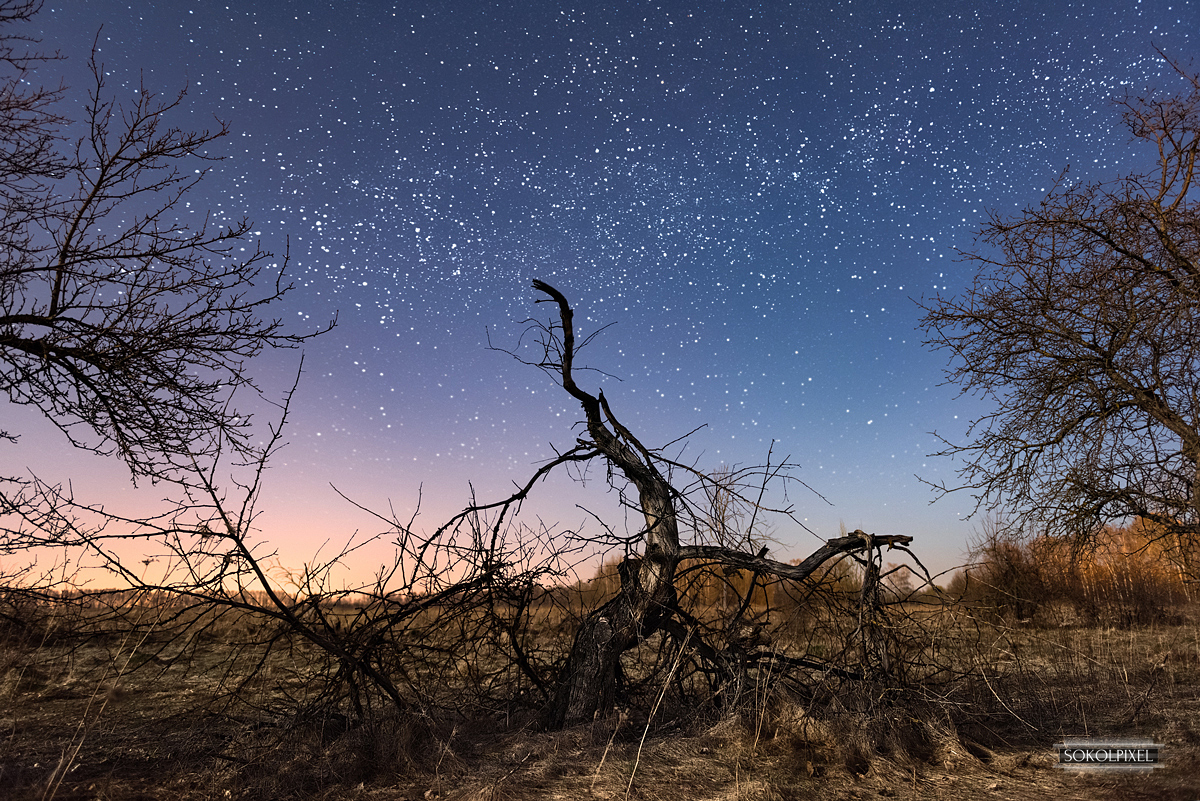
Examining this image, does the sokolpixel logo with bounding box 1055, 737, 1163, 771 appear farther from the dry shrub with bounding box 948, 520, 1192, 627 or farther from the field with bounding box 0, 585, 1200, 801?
the dry shrub with bounding box 948, 520, 1192, 627

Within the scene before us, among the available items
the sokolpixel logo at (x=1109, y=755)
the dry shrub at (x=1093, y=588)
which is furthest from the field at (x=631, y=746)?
the dry shrub at (x=1093, y=588)

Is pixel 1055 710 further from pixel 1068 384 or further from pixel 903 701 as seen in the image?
pixel 1068 384

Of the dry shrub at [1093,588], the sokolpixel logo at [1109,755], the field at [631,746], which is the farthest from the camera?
the dry shrub at [1093,588]

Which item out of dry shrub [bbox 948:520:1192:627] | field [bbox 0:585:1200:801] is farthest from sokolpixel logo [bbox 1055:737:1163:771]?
dry shrub [bbox 948:520:1192:627]

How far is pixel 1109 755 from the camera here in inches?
178

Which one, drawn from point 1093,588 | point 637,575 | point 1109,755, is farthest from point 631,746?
point 1093,588

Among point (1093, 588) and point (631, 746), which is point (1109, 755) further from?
point (1093, 588)

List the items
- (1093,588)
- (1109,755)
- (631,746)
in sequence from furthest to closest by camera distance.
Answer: (1093,588), (1109,755), (631,746)

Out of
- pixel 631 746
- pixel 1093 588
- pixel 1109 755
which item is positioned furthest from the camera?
pixel 1093 588

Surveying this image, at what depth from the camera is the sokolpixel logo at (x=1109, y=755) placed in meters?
4.41

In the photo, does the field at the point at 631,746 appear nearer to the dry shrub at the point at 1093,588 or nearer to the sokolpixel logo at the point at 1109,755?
the sokolpixel logo at the point at 1109,755

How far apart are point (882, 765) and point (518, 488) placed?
10.9 ft

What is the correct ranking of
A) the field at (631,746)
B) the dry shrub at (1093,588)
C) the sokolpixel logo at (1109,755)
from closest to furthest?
the field at (631,746) < the sokolpixel logo at (1109,755) < the dry shrub at (1093,588)

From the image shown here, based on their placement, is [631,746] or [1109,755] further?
[1109,755]
